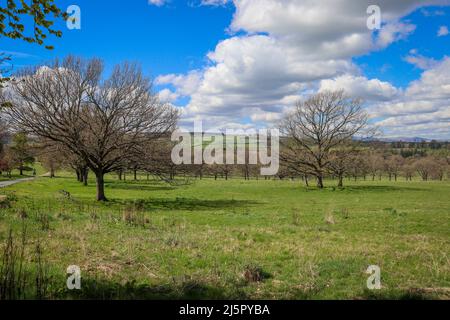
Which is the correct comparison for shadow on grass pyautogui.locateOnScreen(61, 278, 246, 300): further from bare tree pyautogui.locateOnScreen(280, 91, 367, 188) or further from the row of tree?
bare tree pyautogui.locateOnScreen(280, 91, 367, 188)

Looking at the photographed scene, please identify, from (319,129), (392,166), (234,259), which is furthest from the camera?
(392,166)

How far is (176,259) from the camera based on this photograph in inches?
369

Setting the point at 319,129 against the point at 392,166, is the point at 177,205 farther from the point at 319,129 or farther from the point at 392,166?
the point at 392,166

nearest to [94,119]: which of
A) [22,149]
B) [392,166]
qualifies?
[22,149]

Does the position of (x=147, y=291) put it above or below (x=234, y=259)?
above

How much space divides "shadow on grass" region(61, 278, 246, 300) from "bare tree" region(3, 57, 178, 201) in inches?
798

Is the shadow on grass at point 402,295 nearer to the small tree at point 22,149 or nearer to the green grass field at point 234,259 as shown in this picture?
the green grass field at point 234,259

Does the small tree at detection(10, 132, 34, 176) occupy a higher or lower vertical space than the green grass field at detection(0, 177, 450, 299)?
higher

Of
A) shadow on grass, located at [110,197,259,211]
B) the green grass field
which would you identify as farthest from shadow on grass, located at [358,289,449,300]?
shadow on grass, located at [110,197,259,211]

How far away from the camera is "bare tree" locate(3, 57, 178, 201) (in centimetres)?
2511

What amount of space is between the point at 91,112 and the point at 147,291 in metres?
23.9

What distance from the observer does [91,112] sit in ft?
91.5
